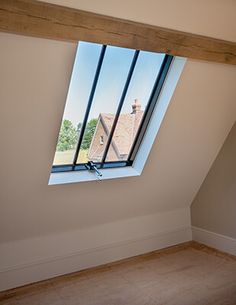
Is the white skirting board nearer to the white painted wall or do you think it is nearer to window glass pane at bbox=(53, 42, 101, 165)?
the white painted wall

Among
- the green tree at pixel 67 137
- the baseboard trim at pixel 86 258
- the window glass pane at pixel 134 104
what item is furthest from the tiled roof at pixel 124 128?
the baseboard trim at pixel 86 258

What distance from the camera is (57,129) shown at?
2.44m

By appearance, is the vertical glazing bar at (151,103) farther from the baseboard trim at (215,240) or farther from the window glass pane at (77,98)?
the baseboard trim at (215,240)

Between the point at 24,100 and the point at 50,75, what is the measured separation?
232mm

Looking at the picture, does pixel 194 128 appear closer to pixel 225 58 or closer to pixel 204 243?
pixel 225 58

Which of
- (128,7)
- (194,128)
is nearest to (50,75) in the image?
(128,7)

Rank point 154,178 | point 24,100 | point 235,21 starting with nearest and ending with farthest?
point 24,100, point 235,21, point 154,178

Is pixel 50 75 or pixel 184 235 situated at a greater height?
pixel 50 75

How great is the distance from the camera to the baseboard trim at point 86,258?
9.62ft

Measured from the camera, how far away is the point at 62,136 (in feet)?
9.30

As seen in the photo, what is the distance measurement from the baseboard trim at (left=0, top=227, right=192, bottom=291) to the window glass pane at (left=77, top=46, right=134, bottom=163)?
Answer: 0.96 m

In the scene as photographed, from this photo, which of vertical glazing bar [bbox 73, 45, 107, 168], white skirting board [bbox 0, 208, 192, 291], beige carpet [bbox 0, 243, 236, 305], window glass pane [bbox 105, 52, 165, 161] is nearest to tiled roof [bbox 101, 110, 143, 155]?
window glass pane [bbox 105, 52, 165, 161]

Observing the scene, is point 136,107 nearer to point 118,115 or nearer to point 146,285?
point 118,115

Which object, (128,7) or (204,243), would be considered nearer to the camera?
(128,7)
